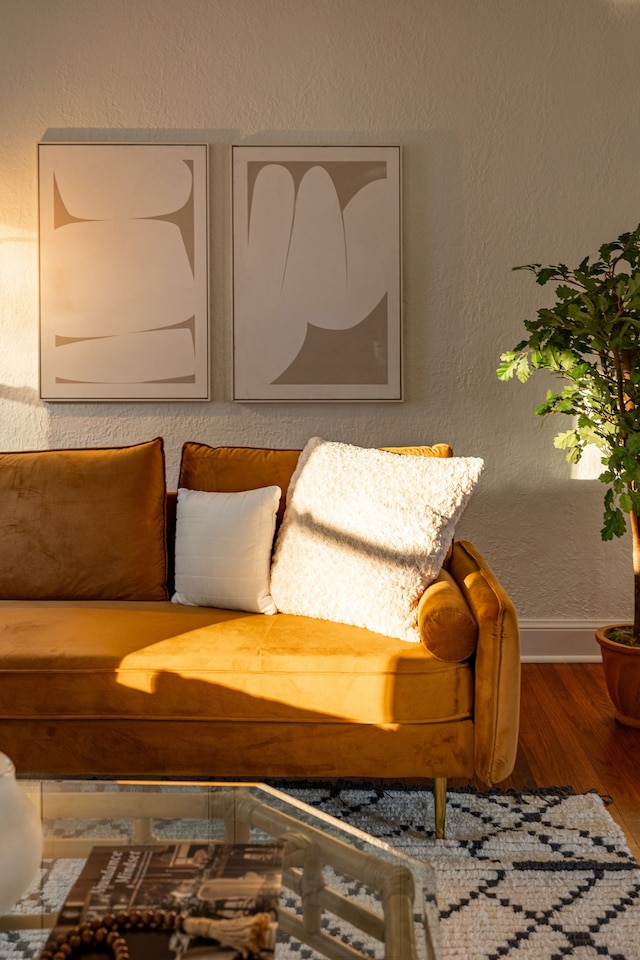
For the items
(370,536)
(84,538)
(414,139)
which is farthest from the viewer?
(414,139)

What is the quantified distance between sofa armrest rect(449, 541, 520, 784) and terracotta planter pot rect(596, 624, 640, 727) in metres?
0.90

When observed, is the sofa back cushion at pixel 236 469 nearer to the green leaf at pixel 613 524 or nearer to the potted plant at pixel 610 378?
the potted plant at pixel 610 378

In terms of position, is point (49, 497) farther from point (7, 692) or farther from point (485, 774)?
point (485, 774)

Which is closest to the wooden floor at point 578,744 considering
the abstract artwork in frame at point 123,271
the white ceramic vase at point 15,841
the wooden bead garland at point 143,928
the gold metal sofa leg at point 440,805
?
the gold metal sofa leg at point 440,805

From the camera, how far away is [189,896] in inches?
43.8

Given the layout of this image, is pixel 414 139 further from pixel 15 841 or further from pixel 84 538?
pixel 15 841

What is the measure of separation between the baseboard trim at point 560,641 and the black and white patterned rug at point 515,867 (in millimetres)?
1195

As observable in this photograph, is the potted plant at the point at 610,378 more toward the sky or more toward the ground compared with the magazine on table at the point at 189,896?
more toward the sky

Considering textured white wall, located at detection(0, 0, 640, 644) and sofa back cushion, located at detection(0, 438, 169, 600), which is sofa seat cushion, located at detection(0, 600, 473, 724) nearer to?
sofa back cushion, located at detection(0, 438, 169, 600)

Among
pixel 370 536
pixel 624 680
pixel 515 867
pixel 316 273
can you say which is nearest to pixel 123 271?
pixel 316 273

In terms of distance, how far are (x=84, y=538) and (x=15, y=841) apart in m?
1.56

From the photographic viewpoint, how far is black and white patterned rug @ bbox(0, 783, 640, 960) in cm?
159

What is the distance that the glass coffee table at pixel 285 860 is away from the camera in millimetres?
1075

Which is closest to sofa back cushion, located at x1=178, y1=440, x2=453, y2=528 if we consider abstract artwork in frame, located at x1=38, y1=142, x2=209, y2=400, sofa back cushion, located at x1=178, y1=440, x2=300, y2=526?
sofa back cushion, located at x1=178, y1=440, x2=300, y2=526
